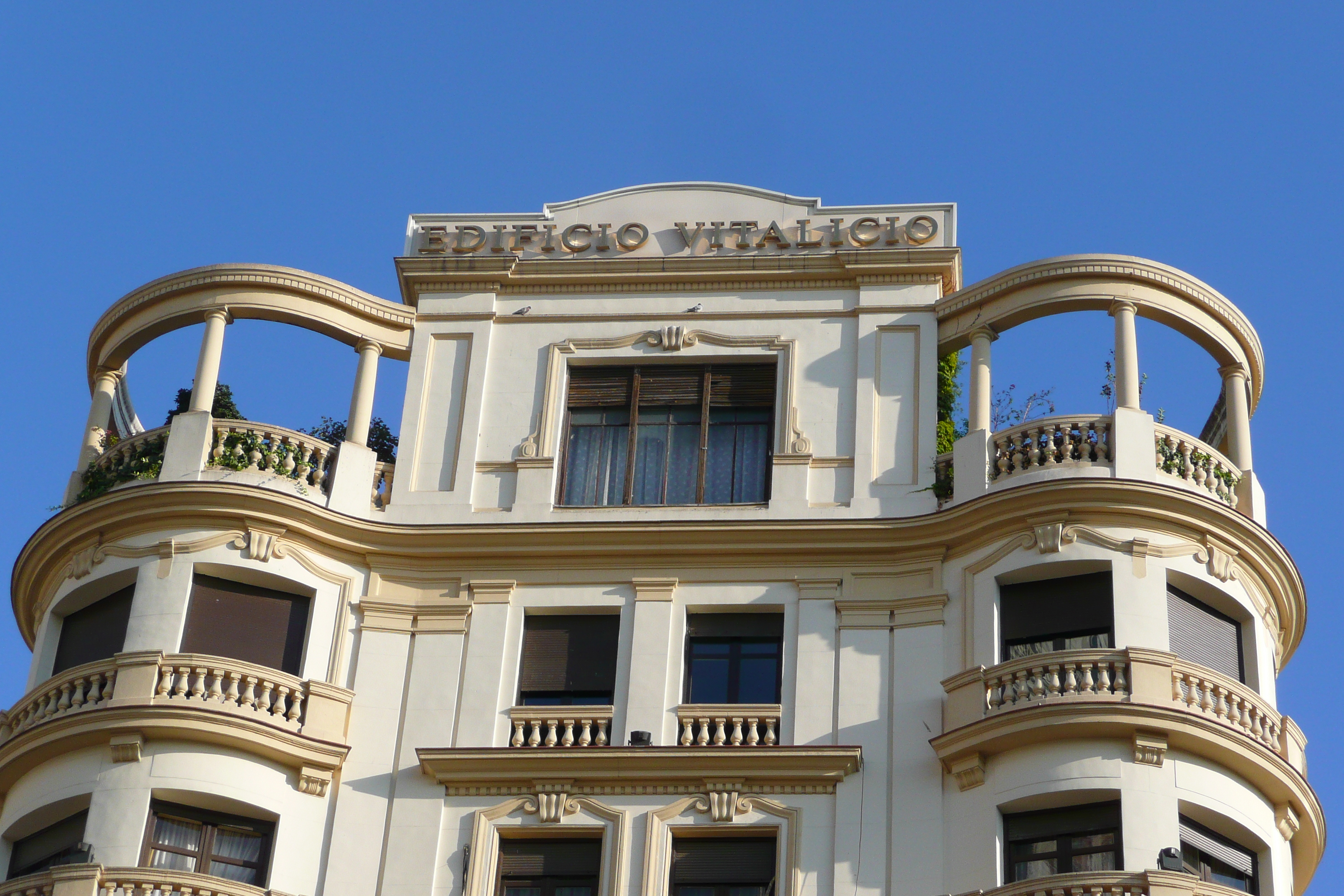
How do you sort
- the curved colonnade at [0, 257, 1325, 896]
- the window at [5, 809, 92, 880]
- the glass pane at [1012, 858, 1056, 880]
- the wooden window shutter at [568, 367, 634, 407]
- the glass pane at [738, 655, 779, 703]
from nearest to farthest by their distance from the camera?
the glass pane at [1012, 858, 1056, 880] → the curved colonnade at [0, 257, 1325, 896] → the window at [5, 809, 92, 880] → the glass pane at [738, 655, 779, 703] → the wooden window shutter at [568, 367, 634, 407]

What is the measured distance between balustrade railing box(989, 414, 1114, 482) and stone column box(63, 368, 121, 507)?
13539 millimetres

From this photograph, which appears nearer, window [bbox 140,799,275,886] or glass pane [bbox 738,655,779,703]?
window [bbox 140,799,275,886]

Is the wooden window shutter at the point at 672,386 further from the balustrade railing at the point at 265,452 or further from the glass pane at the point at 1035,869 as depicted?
the glass pane at the point at 1035,869

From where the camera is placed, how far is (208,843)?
29812 millimetres

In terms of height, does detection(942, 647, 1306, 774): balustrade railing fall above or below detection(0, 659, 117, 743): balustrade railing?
above

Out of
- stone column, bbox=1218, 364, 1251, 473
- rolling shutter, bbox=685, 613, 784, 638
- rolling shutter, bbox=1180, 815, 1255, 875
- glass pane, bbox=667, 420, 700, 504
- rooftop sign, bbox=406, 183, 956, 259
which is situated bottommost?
rolling shutter, bbox=1180, 815, 1255, 875

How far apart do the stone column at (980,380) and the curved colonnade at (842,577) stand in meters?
0.04

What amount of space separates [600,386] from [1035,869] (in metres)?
10.2

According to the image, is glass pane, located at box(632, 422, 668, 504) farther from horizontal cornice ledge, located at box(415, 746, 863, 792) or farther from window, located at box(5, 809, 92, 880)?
window, located at box(5, 809, 92, 880)

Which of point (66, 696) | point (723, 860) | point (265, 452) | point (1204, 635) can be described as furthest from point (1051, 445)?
point (66, 696)

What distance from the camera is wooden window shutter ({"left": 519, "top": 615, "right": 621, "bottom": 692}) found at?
31562 millimetres

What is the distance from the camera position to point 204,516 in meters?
32.1

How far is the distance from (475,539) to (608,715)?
11.5ft

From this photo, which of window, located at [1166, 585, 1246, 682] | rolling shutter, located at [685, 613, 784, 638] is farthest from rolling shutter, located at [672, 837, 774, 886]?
window, located at [1166, 585, 1246, 682]
